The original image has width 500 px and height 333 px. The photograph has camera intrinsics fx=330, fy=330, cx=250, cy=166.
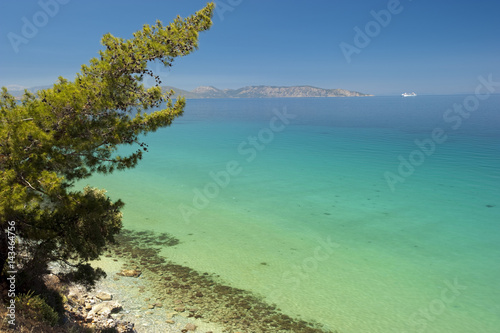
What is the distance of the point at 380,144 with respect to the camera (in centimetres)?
5769

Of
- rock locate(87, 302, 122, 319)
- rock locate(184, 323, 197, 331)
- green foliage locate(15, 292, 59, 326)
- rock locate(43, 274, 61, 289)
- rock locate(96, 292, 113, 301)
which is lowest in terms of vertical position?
rock locate(96, 292, 113, 301)

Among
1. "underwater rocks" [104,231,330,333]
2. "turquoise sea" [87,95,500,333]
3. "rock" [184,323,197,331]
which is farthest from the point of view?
"turquoise sea" [87,95,500,333]

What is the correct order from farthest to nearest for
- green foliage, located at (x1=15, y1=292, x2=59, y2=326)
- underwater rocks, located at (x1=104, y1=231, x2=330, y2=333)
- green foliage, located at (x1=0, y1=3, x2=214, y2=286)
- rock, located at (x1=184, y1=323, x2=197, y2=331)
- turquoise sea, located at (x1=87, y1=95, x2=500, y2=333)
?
turquoise sea, located at (x1=87, y1=95, x2=500, y2=333) < underwater rocks, located at (x1=104, y1=231, x2=330, y2=333) < rock, located at (x1=184, y1=323, x2=197, y2=331) < green foliage, located at (x1=15, y1=292, x2=59, y2=326) < green foliage, located at (x1=0, y1=3, x2=214, y2=286)

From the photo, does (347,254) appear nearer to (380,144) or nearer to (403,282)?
(403,282)

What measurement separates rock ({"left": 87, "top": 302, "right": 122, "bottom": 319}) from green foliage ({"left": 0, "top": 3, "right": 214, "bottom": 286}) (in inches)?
138

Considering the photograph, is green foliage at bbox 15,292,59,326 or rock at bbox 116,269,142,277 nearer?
green foliage at bbox 15,292,59,326

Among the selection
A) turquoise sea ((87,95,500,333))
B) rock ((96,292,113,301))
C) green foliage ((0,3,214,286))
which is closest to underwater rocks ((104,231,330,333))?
turquoise sea ((87,95,500,333))

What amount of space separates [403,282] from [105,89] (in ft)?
51.4

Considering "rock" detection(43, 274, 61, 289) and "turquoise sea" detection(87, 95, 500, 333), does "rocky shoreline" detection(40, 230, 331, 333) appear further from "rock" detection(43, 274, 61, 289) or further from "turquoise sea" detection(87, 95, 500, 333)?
"turquoise sea" detection(87, 95, 500, 333)

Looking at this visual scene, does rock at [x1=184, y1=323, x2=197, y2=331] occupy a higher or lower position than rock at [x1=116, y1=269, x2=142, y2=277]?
higher

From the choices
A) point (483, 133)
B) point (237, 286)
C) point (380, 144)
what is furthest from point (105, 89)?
point (483, 133)

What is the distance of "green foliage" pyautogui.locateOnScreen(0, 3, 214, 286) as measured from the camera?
301 inches

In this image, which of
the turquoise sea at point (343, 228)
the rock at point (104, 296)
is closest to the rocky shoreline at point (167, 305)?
the rock at point (104, 296)

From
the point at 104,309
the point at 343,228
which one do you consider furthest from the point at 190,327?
the point at 343,228
